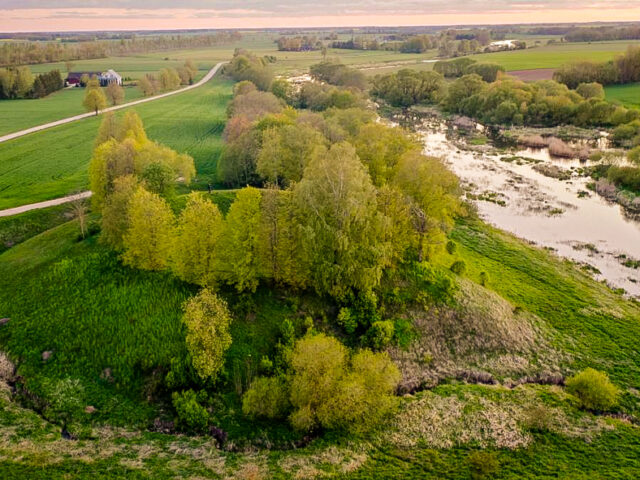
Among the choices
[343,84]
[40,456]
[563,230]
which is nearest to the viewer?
[40,456]

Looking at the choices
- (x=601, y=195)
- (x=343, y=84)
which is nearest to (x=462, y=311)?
(x=601, y=195)

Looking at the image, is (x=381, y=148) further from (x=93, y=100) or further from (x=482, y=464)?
(x=93, y=100)

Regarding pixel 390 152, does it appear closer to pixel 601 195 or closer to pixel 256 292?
pixel 256 292

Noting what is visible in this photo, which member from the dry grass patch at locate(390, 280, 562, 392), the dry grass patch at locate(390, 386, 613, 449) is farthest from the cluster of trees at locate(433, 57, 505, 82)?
the dry grass patch at locate(390, 386, 613, 449)

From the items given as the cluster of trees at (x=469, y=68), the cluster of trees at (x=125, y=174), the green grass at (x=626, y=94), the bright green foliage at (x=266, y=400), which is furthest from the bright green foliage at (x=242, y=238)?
the cluster of trees at (x=469, y=68)

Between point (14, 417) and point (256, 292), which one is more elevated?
point (256, 292)

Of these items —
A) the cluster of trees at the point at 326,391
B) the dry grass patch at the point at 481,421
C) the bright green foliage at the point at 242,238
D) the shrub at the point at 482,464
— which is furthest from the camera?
the bright green foliage at the point at 242,238

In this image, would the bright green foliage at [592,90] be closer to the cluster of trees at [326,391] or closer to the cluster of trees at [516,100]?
the cluster of trees at [516,100]
